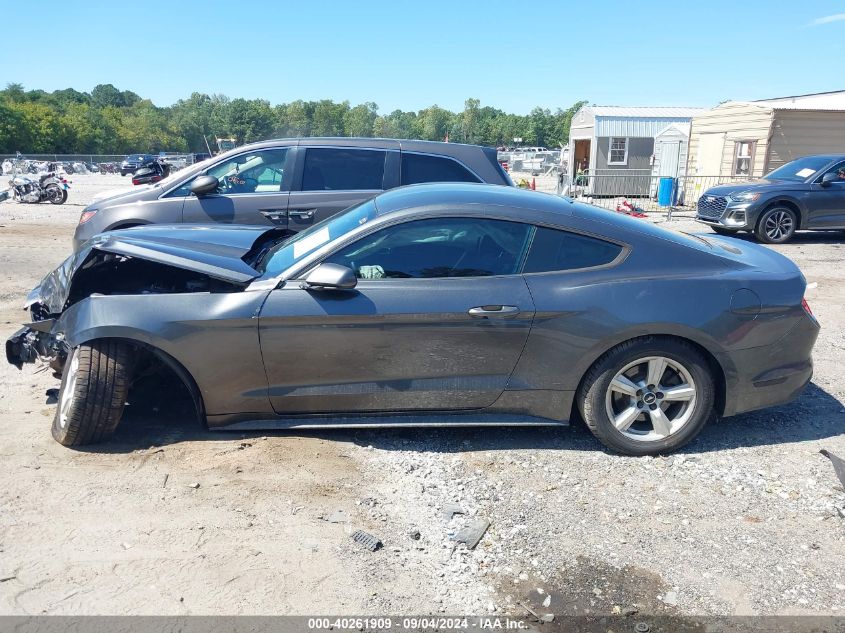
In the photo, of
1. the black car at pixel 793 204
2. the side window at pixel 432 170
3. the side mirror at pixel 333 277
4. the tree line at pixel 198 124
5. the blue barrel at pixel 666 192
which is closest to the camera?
the side mirror at pixel 333 277

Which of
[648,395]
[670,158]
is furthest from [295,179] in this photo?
[670,158]

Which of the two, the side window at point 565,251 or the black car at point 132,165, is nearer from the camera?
the side window at point 565,251

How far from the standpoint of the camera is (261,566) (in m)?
2.98

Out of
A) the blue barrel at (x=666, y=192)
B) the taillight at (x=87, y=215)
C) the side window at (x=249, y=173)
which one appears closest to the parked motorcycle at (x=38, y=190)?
the taillight at (x=87, y=215)

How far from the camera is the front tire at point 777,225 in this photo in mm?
12766

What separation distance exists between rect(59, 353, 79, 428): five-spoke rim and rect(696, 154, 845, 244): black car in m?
12.5

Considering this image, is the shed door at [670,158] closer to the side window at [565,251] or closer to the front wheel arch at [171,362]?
the side window at [565,251]

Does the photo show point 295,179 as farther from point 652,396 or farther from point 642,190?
point 642,190

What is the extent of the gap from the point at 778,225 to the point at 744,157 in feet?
23.8

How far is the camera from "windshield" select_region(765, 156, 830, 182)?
513 inches

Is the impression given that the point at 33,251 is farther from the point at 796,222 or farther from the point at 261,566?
the point at 796,222

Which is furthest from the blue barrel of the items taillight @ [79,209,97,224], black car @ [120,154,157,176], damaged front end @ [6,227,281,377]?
black car @ [120,154,157,176]

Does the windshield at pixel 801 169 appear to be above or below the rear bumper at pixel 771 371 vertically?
above

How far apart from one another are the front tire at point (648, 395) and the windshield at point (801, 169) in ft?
37.0
